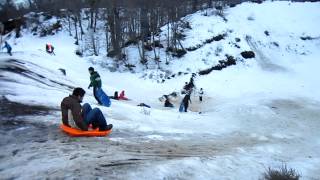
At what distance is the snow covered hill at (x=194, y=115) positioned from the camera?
7955 millimetres

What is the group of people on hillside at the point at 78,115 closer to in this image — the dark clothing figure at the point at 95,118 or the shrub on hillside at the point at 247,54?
the dark clothing figure at the point at 95,118

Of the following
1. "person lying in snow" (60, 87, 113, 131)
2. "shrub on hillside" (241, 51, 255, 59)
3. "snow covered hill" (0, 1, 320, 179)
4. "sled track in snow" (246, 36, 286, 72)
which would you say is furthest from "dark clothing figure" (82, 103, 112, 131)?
"shrub on hillside" (241, 51, 255, 59)

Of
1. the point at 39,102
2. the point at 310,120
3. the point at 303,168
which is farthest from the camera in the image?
the point at 310,120

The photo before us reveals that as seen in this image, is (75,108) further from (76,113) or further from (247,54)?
(247,54)

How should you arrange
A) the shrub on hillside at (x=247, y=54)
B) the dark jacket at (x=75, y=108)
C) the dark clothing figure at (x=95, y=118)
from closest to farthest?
1. the dark jacket at (x=75, y=108)
2. the dark clothing figure at (x=95, y=118)
3. the shrub on hillside at (x=247, y=54)

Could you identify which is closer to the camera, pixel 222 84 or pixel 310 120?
pixel 310 120

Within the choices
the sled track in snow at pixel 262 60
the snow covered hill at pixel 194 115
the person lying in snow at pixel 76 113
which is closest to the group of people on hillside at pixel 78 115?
the person lying in snow at pixel 76 113

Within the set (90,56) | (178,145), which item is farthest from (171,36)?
(178,145)

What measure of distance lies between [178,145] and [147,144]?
0.94 meters

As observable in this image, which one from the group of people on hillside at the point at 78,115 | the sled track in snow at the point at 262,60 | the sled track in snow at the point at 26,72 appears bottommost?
the sled track in snow at the point at 262,60

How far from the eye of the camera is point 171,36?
121 feet

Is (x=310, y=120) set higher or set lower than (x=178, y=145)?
lower

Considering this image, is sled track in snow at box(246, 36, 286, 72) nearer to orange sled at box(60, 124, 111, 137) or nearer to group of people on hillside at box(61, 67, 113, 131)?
group of people on hillside at box(61, 67, 113, 131)

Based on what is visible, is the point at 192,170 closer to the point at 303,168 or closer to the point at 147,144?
the point at 147,144
